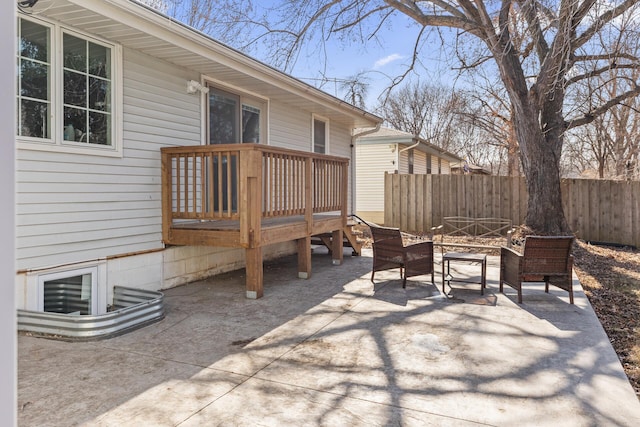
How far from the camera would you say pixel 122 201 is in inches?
200

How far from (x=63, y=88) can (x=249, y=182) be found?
2064 millimetres

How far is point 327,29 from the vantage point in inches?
358

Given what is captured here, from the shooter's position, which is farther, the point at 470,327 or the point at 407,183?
the point at 407,183

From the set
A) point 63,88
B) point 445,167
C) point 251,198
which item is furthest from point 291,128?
point 445,167

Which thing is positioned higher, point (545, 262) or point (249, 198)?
point (249, 198)

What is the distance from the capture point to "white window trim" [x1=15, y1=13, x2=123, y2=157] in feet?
13.7

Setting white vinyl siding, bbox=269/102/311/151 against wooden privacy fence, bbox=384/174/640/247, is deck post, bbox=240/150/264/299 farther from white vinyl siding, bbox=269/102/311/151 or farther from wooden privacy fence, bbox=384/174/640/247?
wooden privacy fence, bbox=384/174/640/247

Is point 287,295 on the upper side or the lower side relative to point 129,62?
lower

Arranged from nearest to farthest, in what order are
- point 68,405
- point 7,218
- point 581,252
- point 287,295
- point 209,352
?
1. point 7,218
2. point 68,405
3. point 209,352
4. point 287,295
5. point 581,252

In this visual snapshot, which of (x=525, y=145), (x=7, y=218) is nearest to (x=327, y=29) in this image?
(x=525, y=145)

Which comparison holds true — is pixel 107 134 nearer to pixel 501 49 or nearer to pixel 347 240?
pixel 347 240

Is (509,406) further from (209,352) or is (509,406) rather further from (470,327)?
(209,352)

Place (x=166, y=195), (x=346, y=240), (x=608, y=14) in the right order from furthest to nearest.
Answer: (x=346, y=240) < (x=608, y=14) < (x=166, y=195)

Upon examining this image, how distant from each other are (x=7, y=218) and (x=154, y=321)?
389 cm
